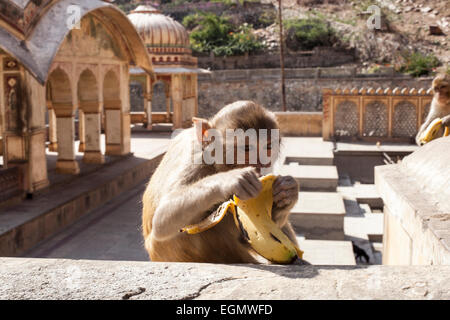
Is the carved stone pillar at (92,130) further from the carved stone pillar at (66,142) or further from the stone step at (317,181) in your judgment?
the stone step at (317,181)

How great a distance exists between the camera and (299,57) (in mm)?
32562

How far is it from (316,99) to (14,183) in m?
22.8

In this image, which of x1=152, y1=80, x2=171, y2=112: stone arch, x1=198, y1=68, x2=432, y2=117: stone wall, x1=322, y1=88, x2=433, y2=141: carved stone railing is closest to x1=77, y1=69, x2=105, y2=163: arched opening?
x1=322, y1=88, x2=433, y2=141: carved stone railing

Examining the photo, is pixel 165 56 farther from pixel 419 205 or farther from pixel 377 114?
pixel 419 205

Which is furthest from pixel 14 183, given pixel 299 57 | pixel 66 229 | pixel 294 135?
pixel 299 57

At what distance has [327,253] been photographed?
544cm

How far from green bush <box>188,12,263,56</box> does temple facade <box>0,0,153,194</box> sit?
2106 centimetres

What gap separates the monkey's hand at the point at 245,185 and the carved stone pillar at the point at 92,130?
8.90 m

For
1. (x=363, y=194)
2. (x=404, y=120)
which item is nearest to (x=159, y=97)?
(x=404, y=120)

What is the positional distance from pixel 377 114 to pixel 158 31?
8.05 metres

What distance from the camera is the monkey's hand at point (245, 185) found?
2051 mm

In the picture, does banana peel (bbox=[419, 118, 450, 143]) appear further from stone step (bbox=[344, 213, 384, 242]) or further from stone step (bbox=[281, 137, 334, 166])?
stone step (bbox=[281, 137, 334, 166])

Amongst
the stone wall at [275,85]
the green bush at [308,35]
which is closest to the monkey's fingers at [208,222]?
the stone wall at [275,85]
